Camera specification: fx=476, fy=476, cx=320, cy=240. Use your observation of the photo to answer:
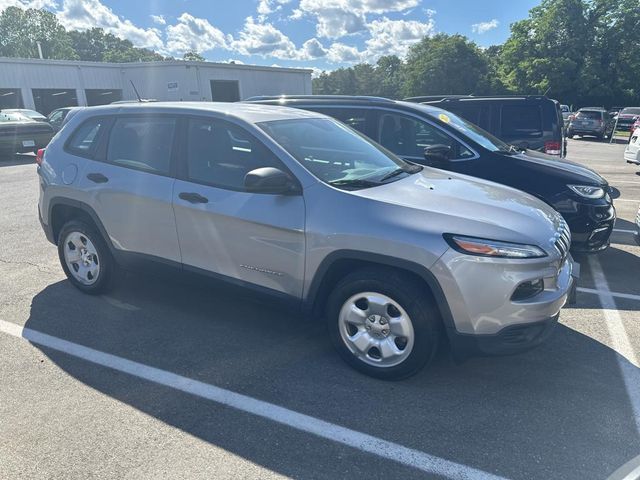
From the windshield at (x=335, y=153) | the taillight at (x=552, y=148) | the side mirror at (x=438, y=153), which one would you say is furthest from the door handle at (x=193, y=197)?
the taillight at (x=552, y=148)

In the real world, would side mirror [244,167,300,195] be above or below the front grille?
above

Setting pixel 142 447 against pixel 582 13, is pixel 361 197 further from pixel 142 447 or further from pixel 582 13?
pixel 582 13

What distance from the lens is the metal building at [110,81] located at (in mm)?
29469

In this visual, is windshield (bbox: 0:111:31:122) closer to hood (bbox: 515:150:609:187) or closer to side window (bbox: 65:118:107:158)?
side window (bbox: 65:118:107:158)

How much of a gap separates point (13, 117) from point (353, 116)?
1422 centimetres

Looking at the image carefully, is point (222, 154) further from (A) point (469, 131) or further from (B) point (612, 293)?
(B) point (612, 293)

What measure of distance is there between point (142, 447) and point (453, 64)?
68.7 meters

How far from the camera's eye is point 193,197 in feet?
11.8

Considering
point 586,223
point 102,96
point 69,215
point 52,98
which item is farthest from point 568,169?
point 102,96

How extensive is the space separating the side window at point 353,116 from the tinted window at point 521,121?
8.87ft

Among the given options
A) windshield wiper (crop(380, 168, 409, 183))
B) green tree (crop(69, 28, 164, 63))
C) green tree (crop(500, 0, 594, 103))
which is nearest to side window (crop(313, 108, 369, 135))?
windshield wiper (crop(380, 168, 409, 183))

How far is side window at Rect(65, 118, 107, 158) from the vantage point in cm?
430

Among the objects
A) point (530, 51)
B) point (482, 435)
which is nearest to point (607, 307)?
point (482, 435)

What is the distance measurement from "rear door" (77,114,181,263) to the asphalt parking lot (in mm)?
618
